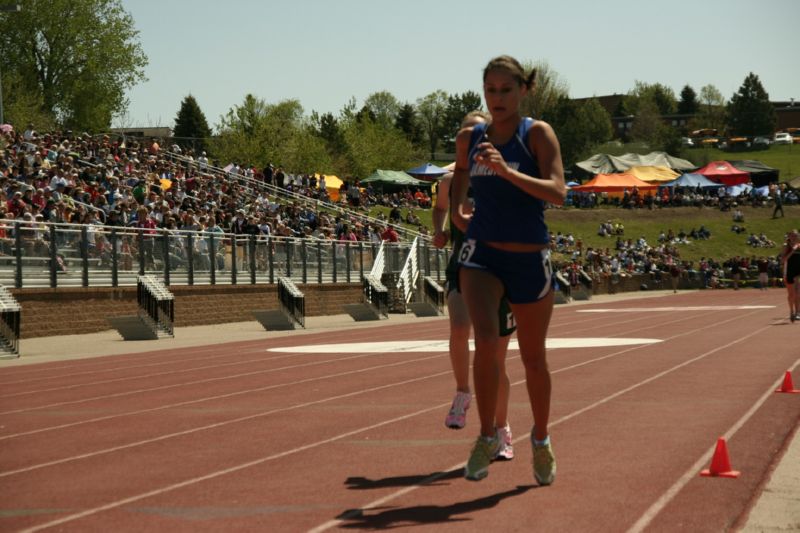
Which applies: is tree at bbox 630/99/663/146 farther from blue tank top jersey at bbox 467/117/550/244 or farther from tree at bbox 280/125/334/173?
blue tank top jersey at bbox 467/117/550/244

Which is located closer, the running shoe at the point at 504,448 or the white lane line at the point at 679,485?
the white lane line at the point at 679,485

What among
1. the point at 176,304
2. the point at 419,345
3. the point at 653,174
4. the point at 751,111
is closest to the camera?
the point at 419,345

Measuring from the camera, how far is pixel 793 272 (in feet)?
85.3

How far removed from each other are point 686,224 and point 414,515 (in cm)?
7810

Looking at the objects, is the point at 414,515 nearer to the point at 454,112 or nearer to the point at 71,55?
the point at 71,55

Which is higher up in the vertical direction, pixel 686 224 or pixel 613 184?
pixel 613 184

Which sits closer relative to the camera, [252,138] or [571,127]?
[252,138]

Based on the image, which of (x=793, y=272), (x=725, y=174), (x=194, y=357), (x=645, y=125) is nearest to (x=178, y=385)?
(x=194, y=357)

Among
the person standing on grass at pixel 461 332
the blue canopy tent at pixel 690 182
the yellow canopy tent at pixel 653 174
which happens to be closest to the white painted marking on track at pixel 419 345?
the person standing on grass at pixel 461 332

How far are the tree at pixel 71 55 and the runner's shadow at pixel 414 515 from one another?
82066 mm

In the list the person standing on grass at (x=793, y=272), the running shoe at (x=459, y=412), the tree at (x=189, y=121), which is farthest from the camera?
the tree at (x=189, y=121)

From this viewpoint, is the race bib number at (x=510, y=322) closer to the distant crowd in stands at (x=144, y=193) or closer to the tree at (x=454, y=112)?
the distant crowd in stands at (x=144, y=193)

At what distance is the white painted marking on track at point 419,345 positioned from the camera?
18.4m

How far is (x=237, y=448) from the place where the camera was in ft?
26.8
